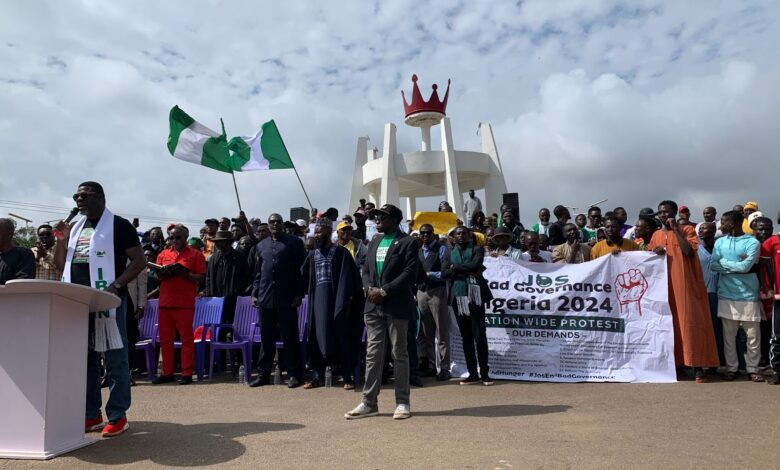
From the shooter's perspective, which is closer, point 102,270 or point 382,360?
point 102,270

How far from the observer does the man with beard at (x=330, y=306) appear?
24.3ft

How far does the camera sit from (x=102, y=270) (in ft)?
16.3

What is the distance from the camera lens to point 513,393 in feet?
22.3

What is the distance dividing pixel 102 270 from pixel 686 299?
22.6 ft

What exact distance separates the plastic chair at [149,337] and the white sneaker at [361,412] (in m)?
4.03

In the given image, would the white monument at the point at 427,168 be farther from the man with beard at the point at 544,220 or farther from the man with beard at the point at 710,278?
the man with beard at the point at 710,278

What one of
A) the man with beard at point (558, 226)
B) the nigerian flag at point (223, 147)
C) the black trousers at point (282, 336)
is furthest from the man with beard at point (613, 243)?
the nigerian flag at point (223, 147)

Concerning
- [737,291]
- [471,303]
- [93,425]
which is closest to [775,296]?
[737,291]

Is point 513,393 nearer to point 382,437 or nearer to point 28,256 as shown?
point 382,437

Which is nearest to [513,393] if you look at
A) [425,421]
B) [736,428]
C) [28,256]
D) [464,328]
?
[464,328]

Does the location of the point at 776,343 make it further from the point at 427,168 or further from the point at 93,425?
the point at 427,168

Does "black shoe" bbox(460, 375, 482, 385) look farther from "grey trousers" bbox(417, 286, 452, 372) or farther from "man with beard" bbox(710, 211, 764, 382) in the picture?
"man with beard" bbox(710, 211, 764, 382)

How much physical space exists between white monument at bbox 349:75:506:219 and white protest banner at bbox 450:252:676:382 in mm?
15855

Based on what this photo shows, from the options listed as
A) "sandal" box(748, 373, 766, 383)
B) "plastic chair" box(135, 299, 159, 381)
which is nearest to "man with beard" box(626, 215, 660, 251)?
"sandal" box(748, 373, 766, 383)
